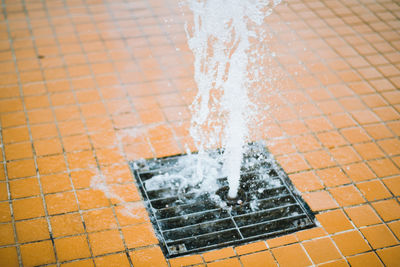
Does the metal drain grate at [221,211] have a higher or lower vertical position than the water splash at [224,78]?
lower

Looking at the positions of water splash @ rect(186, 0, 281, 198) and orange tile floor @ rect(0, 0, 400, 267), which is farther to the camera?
water splash @ rect(186, 0, 281, 198)

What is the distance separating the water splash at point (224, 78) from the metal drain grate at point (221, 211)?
0.49ft

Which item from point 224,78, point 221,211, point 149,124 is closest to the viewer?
point 221,211

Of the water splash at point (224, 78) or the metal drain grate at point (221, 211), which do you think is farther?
the water splash at point (224, 78)

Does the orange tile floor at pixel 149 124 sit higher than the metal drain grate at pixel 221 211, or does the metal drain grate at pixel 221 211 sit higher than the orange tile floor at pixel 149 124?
the orange tile floor at pixel 149 124

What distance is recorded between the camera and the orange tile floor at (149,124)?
246cm

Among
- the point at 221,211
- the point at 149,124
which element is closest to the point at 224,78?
the point at 149,124

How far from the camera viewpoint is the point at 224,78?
380 cm

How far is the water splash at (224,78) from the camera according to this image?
2.89 m

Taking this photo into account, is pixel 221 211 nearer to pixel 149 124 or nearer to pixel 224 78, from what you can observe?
pixel 149 124

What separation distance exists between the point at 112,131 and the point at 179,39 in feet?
5.20

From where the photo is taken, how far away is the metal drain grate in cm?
251

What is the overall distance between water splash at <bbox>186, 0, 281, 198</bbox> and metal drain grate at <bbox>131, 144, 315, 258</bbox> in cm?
15

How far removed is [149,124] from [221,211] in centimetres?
106
